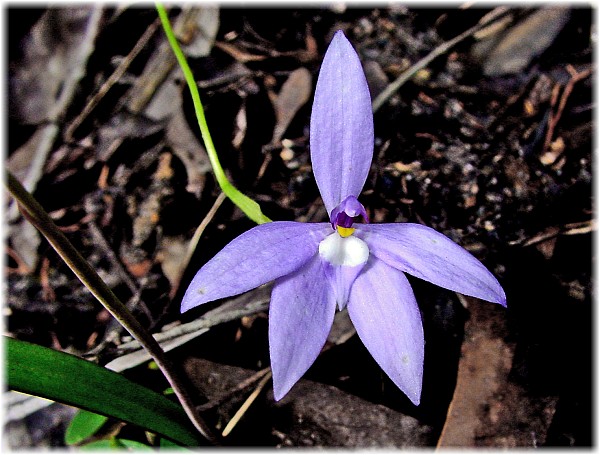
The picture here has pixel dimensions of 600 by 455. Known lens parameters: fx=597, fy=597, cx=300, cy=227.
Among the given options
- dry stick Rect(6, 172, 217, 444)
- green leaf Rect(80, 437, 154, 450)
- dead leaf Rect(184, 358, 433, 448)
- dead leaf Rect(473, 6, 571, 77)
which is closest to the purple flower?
dry stick Rect(6, 172, 217, 444)

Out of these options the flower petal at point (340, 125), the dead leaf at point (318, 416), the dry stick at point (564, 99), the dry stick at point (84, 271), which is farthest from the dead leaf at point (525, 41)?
the dry stick at point (84, 271)

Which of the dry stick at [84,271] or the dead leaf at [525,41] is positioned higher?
the dead leaf at [525,41]

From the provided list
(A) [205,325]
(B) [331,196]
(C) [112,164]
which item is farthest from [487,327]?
(C) [112,164]

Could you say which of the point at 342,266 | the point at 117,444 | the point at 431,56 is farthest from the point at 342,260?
the point at 431,56

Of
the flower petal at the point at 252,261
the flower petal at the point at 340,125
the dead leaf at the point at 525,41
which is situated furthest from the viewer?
the dead leaf at the point at 525,41

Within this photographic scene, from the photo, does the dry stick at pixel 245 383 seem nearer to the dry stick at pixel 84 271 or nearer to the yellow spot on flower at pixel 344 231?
the dry stick at pixel 84 271

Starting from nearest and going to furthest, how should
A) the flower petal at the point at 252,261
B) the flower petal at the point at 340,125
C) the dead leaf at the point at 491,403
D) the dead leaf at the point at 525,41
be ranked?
the flower petal at the point at 252,261 → the flower petal at the point at 340,125 → the dead leaf at the point at 491,403 → the dead leaf at the point at 525,41

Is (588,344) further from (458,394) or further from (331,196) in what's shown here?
(331,196)

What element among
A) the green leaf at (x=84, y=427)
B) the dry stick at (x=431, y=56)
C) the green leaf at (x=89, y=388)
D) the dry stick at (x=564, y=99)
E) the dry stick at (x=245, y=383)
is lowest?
the green leaf at (x=84, y=427)
